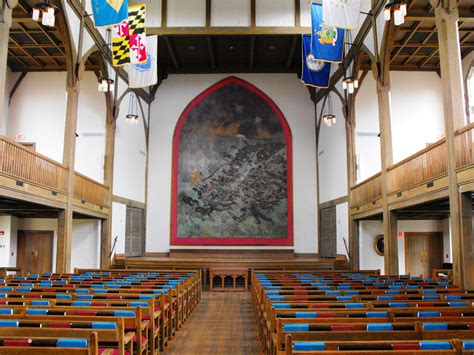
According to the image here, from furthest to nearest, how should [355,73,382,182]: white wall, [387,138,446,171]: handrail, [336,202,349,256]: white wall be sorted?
1. [336,202,349,256]: white wall
2. [355,73,382,182]: white wall
3. [387,138,446,171]: handrail

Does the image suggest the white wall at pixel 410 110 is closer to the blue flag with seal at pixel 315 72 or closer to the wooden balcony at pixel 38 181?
the blue flag with seal at pixel 315 72

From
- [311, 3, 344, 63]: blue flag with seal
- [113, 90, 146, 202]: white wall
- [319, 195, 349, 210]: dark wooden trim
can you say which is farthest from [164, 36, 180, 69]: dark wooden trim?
[319, 195, 349, 210]: dark wooden trim

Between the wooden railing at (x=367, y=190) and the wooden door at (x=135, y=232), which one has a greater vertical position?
the wooden railing at (x=367, y=190)

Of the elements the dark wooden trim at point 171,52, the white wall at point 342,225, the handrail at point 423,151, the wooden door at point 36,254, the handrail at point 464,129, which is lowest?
the wooden door at point 36,254

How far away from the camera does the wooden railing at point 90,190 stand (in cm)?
1509

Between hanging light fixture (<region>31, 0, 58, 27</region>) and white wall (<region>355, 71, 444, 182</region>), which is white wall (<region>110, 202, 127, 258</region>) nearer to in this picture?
hanging light fixture (<region>31, 0, 58, 27</region>)

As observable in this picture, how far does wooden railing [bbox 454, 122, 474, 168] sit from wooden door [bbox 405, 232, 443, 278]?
9.23 meters

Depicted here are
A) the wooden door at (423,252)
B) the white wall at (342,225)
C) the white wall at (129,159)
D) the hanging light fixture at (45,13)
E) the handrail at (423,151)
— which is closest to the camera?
the hanging light fixture at (45,13)

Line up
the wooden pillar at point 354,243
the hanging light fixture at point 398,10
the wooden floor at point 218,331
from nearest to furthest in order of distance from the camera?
the wooden floor at point 218,331 < the hanging light fixture at point 398,10 < the wooden pillar at point 354,243


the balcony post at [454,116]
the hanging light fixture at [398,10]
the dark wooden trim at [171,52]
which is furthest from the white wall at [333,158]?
the hanging light fixture at [398,10]

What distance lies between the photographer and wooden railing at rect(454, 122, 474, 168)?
→ 9.34m

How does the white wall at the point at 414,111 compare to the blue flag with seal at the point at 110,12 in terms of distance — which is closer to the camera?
the blue flag with seal at the point at 110,12

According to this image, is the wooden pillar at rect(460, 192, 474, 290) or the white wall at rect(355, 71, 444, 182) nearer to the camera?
the wooden pillar at rect(460, 192, 474, 290)

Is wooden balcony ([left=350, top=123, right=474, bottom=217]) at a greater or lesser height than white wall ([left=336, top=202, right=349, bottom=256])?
greater
